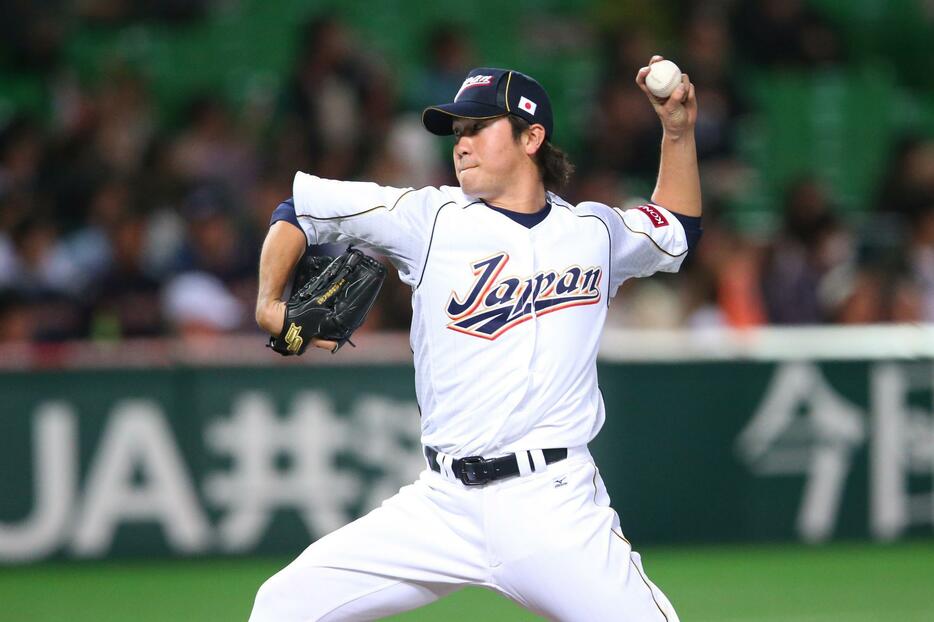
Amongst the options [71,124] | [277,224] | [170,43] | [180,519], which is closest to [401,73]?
[170,43]

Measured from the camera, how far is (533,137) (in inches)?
181

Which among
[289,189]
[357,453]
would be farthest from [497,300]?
[289,189]

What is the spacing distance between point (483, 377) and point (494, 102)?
86 cm

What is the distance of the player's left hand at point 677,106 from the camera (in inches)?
186

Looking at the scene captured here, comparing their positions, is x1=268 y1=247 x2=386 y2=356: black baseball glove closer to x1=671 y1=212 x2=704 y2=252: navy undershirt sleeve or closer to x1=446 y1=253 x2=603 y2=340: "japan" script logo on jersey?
x1=446 y1=253 x2=603 y2=340: "japan" script logo on jersey

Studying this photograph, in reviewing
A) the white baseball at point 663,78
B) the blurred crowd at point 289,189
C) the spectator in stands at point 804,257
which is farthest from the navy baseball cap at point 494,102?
the spectator in stands at point 804,257

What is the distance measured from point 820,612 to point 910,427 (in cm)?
214

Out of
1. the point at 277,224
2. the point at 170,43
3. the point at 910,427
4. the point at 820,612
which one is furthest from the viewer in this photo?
the point at 170,43

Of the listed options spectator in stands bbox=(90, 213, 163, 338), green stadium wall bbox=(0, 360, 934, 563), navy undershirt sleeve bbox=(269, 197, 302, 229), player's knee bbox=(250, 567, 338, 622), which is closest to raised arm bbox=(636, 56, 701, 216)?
navy undershirt sleeve bbox=(269, 197, 302, 229)

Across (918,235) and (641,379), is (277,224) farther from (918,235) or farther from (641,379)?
(918,235)

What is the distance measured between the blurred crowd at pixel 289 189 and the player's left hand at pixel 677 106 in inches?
179

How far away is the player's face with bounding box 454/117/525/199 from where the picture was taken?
4.51 m

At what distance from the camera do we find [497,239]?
444 centimetres

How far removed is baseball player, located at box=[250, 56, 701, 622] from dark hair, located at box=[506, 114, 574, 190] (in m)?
0.02
